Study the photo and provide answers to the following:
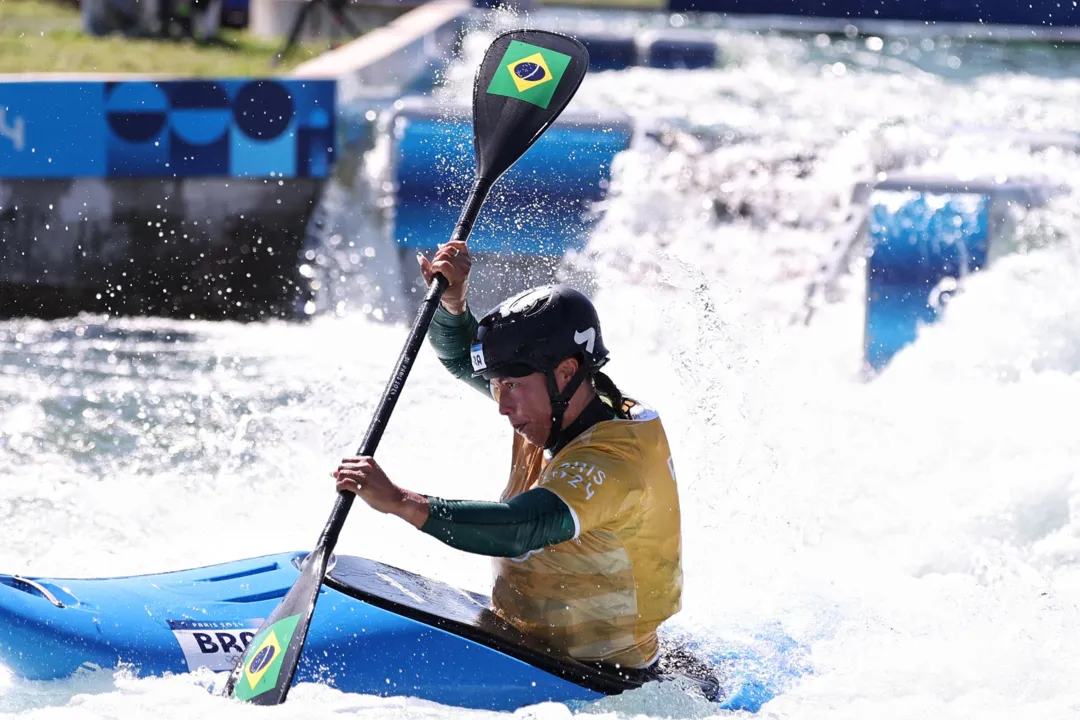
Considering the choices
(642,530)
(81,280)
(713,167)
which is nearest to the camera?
(642,530)

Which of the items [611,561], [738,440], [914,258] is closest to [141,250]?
[738,440]

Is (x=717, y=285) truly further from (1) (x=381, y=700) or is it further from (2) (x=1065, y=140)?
(1) (x=381, y=700)

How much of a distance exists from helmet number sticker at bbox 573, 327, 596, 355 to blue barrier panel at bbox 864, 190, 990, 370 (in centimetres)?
439

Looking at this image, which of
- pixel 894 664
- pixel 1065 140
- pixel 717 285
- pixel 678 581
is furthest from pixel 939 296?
pixel 678 581

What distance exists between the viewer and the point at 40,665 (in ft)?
10.4

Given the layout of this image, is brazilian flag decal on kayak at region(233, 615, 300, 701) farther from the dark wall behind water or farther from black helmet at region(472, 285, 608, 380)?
the dark wall behind water

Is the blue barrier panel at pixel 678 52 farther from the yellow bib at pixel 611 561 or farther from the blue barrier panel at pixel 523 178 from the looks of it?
the yellow bib at pixel 611 561

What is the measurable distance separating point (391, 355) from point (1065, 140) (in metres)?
4.33

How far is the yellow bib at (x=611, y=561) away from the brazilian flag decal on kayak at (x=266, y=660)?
52 centimetres

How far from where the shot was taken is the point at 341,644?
313 centimetres

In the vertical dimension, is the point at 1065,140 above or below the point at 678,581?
above

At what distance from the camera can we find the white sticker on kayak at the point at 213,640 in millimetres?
3162

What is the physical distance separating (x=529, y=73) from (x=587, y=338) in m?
1.36

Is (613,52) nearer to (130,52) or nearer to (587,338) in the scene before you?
(130,52)
